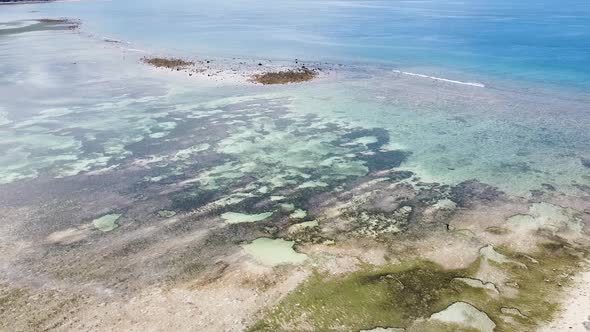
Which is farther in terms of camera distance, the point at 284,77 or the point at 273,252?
the point at 284,77

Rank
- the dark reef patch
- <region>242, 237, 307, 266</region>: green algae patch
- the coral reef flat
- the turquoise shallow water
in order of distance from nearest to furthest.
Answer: the coral reef flat < <region>242, 237, 307, 266</region>: green algae patch < the dark reef patch < the turquoise shallow water

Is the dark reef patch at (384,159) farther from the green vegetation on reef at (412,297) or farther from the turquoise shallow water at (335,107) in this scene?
the green vegetation on reef at (412,297)

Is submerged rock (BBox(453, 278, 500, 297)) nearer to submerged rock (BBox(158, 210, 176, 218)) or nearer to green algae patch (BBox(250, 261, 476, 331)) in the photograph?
green algae patch (BBox(250, 261, 476, 331))

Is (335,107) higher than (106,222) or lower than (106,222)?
higher

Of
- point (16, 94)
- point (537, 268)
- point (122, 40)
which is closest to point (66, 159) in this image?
point (16, 94)

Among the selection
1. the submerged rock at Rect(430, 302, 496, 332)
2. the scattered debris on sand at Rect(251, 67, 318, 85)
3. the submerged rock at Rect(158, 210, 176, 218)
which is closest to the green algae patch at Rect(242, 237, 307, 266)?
the submerged rock at Rect(158, 210, 176, 218)

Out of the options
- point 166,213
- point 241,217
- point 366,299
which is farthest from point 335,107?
point 366,299

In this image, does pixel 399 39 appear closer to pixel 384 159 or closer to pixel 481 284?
pixel 384 159
